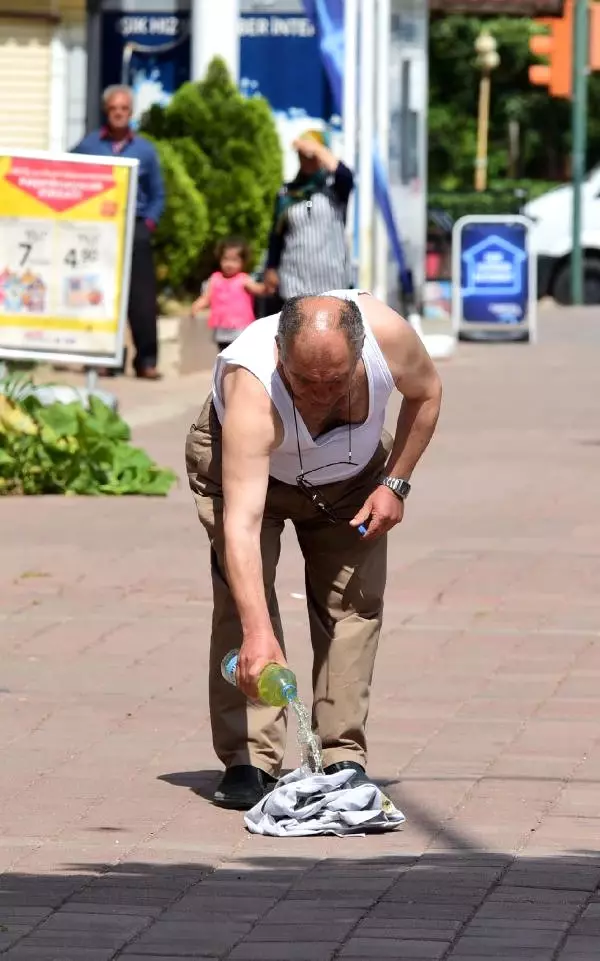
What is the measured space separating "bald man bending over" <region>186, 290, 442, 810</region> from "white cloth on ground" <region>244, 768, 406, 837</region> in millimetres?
199

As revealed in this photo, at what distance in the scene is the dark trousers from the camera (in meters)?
15.7

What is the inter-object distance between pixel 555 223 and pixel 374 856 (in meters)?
24.5

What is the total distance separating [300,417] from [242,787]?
1.02 metres

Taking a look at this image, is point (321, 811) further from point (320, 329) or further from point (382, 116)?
point (382, 116)

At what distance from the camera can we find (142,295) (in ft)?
51.4

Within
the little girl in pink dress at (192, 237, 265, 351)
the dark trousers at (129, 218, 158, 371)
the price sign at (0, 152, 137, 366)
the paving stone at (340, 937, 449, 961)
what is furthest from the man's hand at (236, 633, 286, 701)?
the little girl in pink dress at (192, 237, 265, 351)

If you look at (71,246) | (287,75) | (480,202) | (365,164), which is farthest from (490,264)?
(71,246)

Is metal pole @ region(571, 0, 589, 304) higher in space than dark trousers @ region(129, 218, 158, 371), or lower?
higher

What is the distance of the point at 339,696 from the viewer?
571 cm

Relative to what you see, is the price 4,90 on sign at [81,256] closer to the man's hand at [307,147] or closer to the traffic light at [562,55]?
the man's hand at [307,147]

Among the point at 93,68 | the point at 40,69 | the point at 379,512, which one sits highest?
the point at 93,68

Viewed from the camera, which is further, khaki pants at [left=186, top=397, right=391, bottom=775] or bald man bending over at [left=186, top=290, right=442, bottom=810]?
khaki pants at [left=186, top=397, right=391, bottom=775]

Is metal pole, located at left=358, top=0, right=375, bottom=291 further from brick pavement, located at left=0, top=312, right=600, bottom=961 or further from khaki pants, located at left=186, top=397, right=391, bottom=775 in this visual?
khaki pants, located at left=186, top=397, right=391, bottom=775

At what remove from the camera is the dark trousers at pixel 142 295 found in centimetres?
1570
